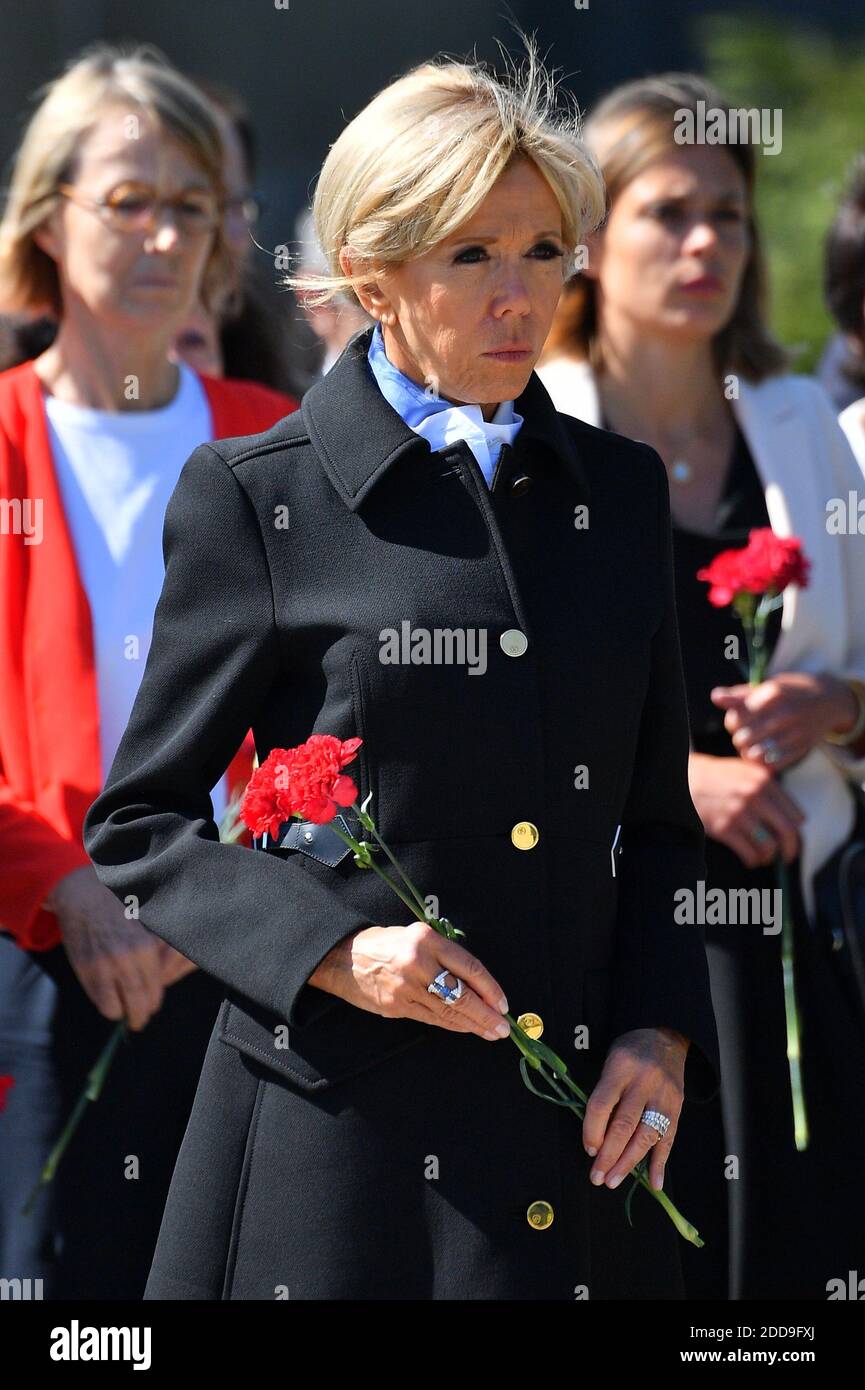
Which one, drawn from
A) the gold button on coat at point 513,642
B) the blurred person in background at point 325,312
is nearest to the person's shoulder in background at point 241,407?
the blurred person in background at point 325,312

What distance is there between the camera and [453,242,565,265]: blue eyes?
2.36 metres

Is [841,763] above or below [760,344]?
below

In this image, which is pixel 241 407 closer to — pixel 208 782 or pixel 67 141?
pixel 67 141

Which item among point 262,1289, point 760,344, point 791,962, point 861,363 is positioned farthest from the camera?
point 861,363

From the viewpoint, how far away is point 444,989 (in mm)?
2174

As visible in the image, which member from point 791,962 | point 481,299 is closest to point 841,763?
point 791,962

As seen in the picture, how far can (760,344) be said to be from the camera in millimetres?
3879

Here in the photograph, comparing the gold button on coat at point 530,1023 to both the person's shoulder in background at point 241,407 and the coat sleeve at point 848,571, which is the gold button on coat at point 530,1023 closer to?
the coat sleeve at point 848,571

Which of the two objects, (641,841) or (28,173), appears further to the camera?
(28,173)

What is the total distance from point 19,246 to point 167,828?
1.72 metres

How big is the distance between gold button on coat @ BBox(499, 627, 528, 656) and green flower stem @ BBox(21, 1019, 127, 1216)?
4.06 feet

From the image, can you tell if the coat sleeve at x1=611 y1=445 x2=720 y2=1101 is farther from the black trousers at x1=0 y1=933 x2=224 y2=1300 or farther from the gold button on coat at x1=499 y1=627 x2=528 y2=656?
the black trousers at x1=0 y1=933 x2=224 y2=1300
